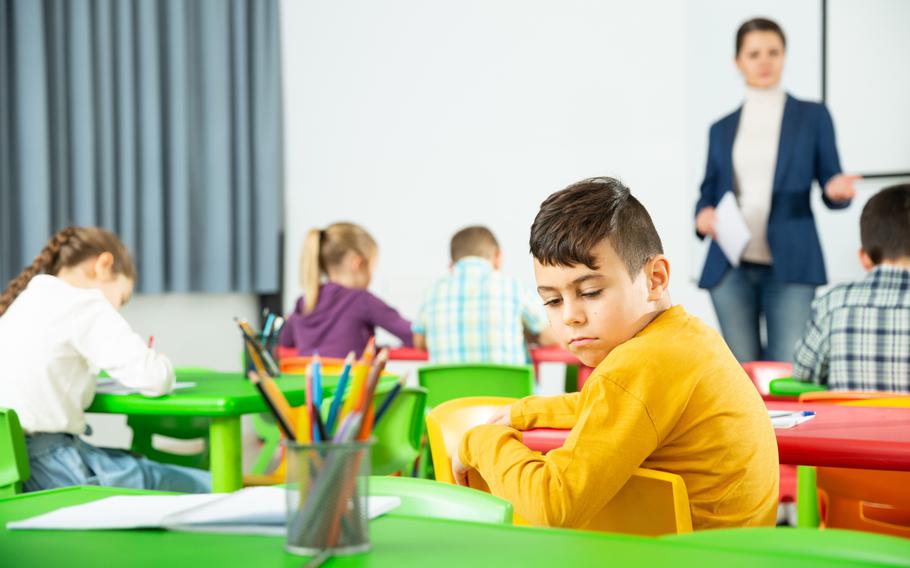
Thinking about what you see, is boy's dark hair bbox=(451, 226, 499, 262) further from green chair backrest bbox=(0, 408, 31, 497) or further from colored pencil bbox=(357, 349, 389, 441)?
colored pencil bbox=(357, 349, 389, 441)

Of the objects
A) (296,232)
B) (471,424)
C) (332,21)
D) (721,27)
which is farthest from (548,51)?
(471,424)

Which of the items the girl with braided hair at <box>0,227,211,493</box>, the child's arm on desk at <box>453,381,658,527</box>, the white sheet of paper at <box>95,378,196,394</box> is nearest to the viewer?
the child's arm on desk at <box>453,381,658,527</box>

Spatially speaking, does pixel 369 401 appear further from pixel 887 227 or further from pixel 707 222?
pixel 707 222

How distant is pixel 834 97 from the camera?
506cm

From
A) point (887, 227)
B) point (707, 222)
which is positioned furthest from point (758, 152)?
point (887, 227)

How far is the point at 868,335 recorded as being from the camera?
2.61 meters

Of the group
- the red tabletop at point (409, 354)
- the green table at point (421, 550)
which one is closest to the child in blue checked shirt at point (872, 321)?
the red tabletop at point (409, 354)

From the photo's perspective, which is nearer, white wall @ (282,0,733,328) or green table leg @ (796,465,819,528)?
green table leg @ (796,465,819,528)

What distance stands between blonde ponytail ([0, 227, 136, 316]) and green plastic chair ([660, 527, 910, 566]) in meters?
2.18

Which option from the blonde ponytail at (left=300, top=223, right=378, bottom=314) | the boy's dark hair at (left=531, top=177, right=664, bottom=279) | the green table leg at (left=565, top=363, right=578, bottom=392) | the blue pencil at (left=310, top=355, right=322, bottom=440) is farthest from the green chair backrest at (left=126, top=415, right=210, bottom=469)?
the blue pencil at (left=310, top=355, right=322, bottom=440)

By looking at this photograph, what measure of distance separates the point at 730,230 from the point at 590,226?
8.74 ft

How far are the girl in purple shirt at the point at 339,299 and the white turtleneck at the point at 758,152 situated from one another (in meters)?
1.55

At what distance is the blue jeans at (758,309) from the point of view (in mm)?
4027

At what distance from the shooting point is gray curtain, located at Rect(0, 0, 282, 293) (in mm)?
4688
